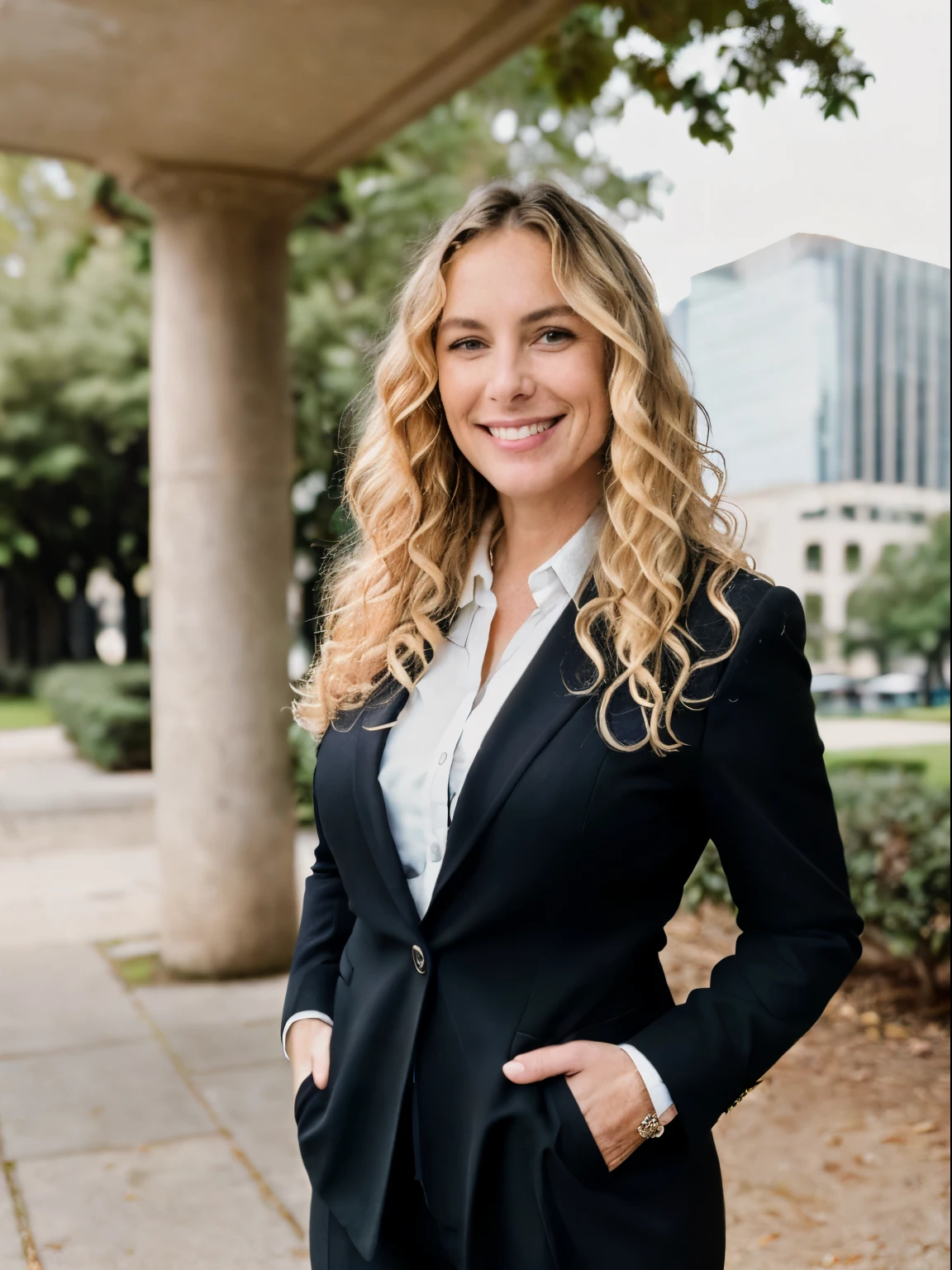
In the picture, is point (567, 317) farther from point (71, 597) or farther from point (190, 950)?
point (71, 597)

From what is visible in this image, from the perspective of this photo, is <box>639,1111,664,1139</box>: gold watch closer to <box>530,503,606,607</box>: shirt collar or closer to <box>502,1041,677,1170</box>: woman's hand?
<box>502,1041,677,1170</box>: woman's hand

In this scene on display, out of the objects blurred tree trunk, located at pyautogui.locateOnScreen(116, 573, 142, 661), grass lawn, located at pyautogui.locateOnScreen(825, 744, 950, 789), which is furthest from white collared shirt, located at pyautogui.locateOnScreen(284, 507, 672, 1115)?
blurred tree trunk, located at pyautogui.locateOnScreen(116, 573, 142, 661)

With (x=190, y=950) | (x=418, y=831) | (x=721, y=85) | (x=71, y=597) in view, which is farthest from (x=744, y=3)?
(x=71, y=597)

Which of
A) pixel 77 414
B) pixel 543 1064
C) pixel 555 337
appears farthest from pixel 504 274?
pixel 77 414

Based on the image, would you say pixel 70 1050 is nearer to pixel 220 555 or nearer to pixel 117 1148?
pixel 117 1148

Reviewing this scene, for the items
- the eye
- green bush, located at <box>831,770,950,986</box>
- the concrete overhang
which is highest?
the concrete overhang

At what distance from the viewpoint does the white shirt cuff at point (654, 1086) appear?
1.74 meters

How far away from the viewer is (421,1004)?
185cm

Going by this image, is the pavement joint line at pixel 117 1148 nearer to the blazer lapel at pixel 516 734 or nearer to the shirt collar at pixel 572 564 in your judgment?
the blazer lapel at pixel 516 734

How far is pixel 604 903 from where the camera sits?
179 centimetres

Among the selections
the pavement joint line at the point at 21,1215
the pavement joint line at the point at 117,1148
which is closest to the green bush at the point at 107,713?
the pavement joint line at the point at 117,1148

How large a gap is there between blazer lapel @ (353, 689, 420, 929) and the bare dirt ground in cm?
253

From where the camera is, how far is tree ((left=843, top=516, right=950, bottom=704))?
21.9 feet

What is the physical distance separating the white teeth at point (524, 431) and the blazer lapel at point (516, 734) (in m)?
0.32
